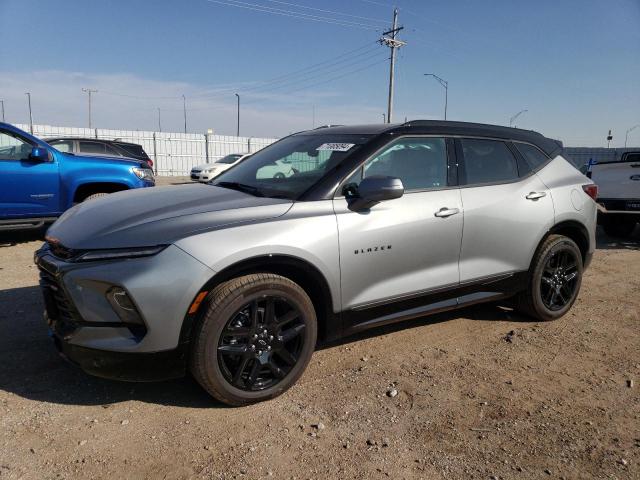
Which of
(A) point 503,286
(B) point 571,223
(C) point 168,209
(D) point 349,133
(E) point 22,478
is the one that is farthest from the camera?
(B) point 571,223

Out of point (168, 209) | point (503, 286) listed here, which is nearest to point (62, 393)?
point (168, 209)

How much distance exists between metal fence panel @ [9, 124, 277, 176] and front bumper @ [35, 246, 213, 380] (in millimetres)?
28696

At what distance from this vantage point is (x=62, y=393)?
301 cm

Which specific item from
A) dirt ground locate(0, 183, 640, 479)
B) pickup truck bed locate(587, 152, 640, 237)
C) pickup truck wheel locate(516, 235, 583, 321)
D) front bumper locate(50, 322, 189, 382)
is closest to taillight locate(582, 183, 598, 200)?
pickup truck wheel locate(516, 235, 583, 321)

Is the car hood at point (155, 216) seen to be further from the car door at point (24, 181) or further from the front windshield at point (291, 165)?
the car door at point (24, 181)

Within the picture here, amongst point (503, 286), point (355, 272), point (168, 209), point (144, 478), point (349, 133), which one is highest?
point (349, 133)

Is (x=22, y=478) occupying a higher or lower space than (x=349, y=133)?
lower

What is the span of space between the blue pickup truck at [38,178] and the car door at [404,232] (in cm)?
533

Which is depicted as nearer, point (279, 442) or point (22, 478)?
point (22, 478)

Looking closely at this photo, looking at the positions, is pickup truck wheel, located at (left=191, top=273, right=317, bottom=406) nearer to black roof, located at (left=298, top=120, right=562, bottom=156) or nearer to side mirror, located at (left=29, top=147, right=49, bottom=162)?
black roof, located at (left=298, top=120, right=562, bottom=156)

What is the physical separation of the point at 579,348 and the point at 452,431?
1.80 meters

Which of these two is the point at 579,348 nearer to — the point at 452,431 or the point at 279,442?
the point at 452,431

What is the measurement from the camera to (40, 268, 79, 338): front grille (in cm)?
266

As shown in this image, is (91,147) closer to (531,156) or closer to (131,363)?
(531,156)
